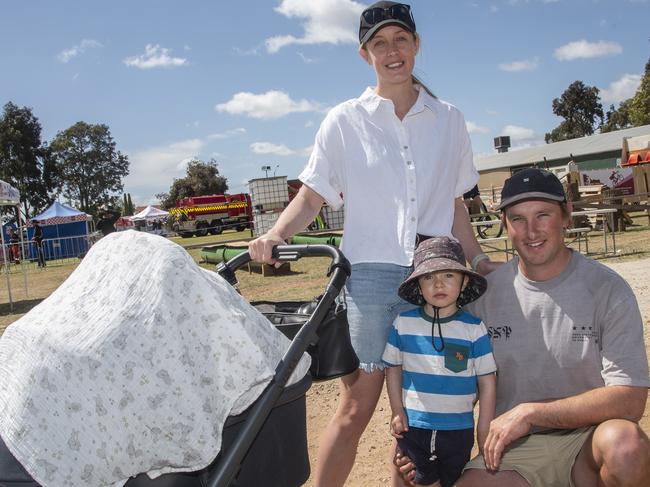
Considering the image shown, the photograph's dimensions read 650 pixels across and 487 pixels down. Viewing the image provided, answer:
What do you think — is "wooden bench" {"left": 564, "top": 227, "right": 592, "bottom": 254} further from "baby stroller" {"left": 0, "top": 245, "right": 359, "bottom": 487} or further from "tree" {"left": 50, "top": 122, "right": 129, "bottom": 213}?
"tree" {"left": 50, "top": 122, "right": 129, "bottom": 213}

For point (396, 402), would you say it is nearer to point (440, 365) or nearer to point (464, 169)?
point (440, 365)

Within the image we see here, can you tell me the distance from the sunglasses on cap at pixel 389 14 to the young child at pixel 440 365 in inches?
35.1

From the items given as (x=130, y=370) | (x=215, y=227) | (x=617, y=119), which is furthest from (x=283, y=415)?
(x=617, y=119)

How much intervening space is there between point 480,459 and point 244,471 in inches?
40.9

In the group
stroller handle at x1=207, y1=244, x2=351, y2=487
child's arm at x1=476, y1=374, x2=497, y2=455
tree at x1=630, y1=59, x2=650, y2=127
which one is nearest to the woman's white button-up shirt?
stroller handle at x1=207, y1=244, x2=351, y2=487

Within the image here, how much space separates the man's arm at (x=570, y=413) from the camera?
7.00 ft

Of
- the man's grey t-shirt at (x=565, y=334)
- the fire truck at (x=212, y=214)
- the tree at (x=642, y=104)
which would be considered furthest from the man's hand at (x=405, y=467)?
the tree at (x=642, y=104)

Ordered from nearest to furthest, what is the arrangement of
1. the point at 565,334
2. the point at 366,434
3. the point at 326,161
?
the point at 565,334 → the point at 326,161 → the point at 366,434

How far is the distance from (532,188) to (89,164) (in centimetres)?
6172

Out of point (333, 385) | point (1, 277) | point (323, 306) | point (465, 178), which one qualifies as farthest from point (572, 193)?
point (1, 277)

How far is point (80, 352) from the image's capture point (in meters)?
1.54

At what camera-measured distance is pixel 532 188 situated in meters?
2.33

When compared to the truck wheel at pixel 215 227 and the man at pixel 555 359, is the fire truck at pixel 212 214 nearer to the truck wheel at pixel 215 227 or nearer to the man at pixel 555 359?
the truck wheel at pixel 215 227

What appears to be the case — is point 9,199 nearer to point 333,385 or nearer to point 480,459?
point 333,385
